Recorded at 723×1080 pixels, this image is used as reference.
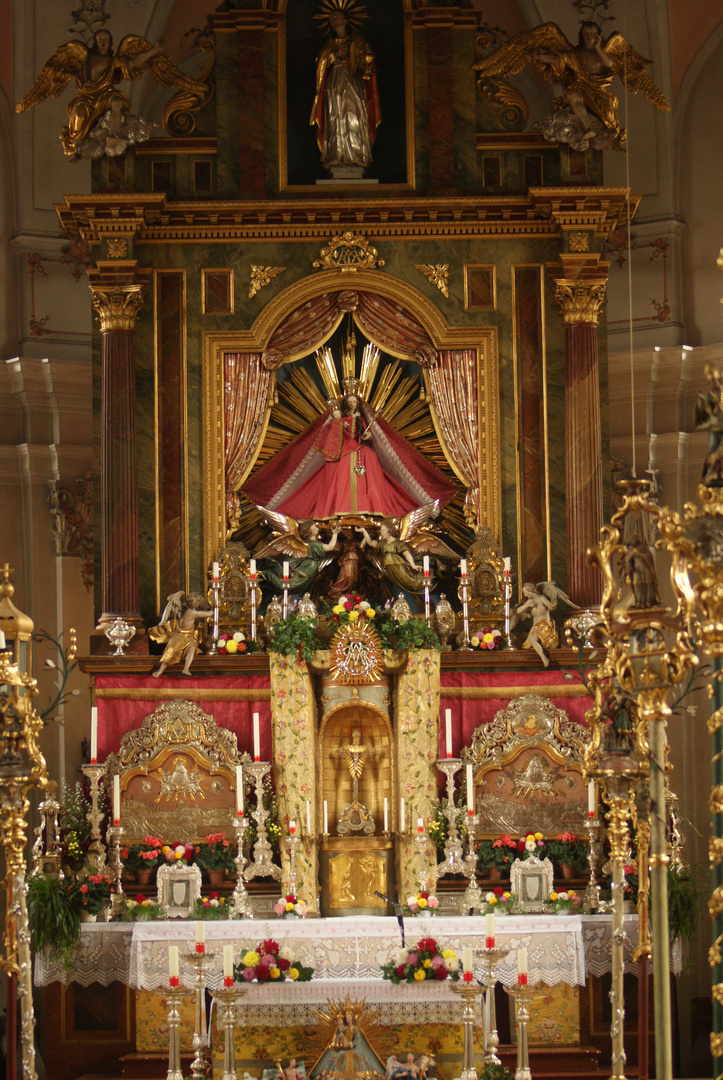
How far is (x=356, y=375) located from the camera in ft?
59.4

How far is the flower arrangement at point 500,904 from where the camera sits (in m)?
15.1

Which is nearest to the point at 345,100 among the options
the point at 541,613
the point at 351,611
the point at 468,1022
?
the point at 351,611

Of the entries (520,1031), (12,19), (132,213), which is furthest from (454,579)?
(12,19)

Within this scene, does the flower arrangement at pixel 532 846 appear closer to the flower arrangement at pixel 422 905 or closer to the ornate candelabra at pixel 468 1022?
the flower arrangement at pixel 422 905

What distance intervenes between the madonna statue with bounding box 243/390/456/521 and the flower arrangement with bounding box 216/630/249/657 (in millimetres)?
1505

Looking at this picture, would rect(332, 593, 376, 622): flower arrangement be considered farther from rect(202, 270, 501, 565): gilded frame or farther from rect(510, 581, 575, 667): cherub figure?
Answer: rect(202, 270, 501, 565): gilded frame

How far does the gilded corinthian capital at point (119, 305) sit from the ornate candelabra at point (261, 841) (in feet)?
15.8

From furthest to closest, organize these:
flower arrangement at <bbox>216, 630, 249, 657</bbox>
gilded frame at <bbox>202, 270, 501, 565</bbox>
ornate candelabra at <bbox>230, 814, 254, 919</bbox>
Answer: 1. gilded frame at <bbox>202, 270, 501, 565</bbox>
2. flower arrangement at <bbox>216, 630, 249, 657</bbox>
3. ornate candelabra at <bbox>230, 814, 254, 919</bbox>

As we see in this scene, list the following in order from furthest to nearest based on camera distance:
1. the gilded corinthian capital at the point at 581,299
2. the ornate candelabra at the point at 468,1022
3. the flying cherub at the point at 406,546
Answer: the gilded corinthian capital at the point at 581,299 < the flying cherub at the point at 406,546 < the ornate candelabra at the point at 468,1022

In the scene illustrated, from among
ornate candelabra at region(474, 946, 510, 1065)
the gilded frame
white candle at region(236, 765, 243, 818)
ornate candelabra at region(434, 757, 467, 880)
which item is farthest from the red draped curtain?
ornate candelabra at region(474, 946, 510, 1065)

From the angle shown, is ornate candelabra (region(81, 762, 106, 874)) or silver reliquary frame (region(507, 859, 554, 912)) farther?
ornate candelabra (region(81, 762, 106, 874))

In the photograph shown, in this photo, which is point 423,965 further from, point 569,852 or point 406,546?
point 406,546

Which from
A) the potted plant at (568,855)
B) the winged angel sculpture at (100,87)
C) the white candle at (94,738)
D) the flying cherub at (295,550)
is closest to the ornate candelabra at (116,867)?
the white candle at (94,738)

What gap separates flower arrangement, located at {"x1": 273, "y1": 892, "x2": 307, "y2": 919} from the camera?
15.1 meters
